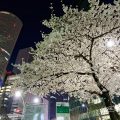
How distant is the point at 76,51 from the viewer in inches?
487

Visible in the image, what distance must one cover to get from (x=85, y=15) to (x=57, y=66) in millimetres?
3736

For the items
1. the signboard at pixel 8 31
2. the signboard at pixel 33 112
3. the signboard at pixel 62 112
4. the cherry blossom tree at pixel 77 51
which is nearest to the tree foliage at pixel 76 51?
the cherry blossom tree at pixel 77 51

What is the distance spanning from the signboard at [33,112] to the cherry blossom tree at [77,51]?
672 centimetres

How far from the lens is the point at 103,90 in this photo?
11.9 m

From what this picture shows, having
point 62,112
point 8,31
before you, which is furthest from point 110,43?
point 8,31

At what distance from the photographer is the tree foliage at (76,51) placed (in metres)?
11.9

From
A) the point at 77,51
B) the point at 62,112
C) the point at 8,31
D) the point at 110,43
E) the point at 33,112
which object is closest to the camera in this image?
the point at 77,51

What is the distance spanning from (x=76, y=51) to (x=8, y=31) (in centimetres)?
18255

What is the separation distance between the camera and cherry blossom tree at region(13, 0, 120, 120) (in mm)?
11859

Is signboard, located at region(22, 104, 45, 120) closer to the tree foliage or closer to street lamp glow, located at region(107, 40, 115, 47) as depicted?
the tree foliage

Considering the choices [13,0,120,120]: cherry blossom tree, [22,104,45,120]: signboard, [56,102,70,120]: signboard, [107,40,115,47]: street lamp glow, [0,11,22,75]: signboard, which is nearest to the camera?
[13,0,120,120]: cherry blossom tree

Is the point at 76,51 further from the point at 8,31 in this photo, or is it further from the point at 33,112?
the point at 8,31

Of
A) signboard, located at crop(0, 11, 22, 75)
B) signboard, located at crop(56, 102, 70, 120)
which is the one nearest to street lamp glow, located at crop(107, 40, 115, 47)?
signboard, located at crop(56, 102, 70, 120)

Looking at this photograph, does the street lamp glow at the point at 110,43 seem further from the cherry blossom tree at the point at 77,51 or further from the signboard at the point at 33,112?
the signboard at the point at 33,112
